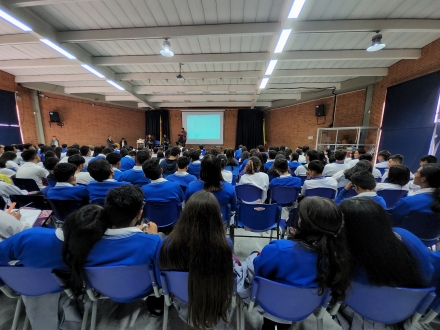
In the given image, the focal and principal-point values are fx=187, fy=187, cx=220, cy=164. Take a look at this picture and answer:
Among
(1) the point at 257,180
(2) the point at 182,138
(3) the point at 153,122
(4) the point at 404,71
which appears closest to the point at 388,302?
(1) the point at 257,180

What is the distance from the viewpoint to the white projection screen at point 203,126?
12.0m

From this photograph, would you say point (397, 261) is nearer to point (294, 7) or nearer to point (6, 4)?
point (294, 7)

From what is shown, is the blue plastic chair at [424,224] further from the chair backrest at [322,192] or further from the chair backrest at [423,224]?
the chair backrest at [322,192]

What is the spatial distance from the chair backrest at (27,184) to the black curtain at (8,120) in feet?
20.0

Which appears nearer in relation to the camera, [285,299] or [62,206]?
[285,299]

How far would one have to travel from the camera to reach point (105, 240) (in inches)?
42.4

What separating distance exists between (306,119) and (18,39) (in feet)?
33.9

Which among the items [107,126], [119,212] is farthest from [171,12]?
[107,126]

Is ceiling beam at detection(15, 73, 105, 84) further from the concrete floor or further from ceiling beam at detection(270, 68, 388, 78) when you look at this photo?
the concrete floor

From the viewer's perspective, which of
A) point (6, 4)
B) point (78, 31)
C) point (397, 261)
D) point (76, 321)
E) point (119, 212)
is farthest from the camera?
point (78, 31)

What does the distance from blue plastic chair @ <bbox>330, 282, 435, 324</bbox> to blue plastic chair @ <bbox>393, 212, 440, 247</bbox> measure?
104cm

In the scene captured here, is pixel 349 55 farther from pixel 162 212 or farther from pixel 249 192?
pixel 162 212

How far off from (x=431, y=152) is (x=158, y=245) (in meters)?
6.61

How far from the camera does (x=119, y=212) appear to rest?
45.3 inches
